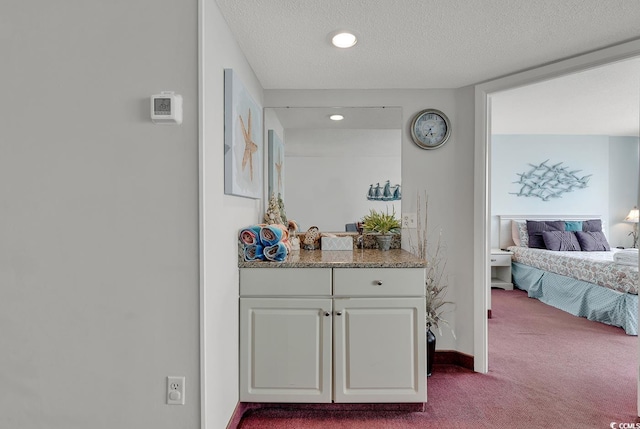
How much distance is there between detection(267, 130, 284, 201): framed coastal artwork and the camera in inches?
104

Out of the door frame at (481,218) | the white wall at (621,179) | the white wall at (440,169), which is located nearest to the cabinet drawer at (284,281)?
the white wall at (440,169)

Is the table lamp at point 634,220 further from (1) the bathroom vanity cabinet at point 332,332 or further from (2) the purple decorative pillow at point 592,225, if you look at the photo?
(1) the bathroom vanity cabinet at point 332,332

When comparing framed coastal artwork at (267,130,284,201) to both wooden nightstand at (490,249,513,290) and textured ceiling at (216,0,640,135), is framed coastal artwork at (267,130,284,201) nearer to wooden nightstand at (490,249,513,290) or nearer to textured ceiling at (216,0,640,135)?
textured ceiling at (216,0,640,135)

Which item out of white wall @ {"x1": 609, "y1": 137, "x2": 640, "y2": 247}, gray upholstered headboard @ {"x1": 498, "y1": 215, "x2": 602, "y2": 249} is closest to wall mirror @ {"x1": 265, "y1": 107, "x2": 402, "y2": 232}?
gray upholstered headboard @ {"x1": 498, "y1": 215, "x2": 602, "y2": 249}

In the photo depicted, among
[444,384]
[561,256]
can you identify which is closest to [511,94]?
[561,256]

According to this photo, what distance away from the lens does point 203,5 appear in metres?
1.40

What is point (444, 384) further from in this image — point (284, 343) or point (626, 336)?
point (626, 336)

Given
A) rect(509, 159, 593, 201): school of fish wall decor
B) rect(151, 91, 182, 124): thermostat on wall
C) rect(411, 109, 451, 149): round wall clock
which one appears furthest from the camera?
rect(509, 159, 593, 201): school of fish wall decor

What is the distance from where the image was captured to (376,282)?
1.98 meters

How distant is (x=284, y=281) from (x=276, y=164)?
103 centimetres

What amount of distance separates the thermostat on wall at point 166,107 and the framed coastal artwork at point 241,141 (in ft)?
1.11

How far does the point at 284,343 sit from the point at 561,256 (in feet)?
13.2

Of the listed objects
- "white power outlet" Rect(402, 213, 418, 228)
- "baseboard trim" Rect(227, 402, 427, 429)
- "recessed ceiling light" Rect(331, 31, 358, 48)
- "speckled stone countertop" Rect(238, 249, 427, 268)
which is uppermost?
"recessed ceiling light" Rect(331, 31, 358, 48)

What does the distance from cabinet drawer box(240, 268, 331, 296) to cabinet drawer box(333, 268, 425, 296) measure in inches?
2.9
